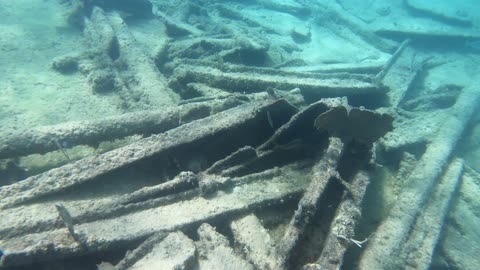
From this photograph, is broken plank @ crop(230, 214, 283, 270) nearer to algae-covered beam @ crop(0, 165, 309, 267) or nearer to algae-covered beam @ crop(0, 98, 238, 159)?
algae-covered beam @ crop(0, 165, 309, 267)

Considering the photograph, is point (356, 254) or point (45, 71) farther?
point (45, 71)

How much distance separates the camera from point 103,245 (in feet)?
8.43

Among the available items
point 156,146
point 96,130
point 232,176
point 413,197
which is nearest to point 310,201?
point 232,176

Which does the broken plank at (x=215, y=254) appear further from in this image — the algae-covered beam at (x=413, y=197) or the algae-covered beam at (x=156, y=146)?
the algae-covered beam at (x=413, y=197)

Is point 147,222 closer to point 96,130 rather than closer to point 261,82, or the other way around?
point 96,130

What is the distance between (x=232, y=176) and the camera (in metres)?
3.47

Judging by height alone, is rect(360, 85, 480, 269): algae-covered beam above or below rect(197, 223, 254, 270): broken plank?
below

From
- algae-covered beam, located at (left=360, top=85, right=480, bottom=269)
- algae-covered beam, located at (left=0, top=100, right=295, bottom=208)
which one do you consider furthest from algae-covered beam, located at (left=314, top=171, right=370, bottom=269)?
algae-covered beam, located at (left=0, top=100, right=295, bottom=208)

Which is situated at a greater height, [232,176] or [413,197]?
[232,176]

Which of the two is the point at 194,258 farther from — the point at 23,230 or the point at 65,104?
the point at 65,104

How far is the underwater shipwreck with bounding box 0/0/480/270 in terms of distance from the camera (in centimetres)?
264

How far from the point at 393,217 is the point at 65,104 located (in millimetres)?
5690

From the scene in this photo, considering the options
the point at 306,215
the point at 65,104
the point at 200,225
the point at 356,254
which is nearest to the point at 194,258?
the point at 200,225

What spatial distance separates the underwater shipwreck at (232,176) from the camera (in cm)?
264
